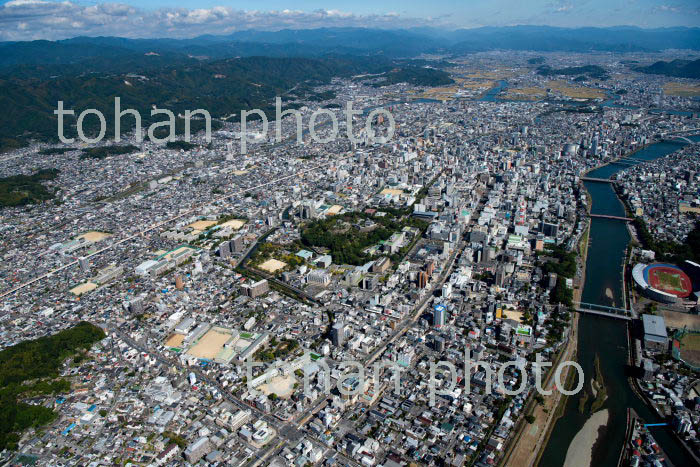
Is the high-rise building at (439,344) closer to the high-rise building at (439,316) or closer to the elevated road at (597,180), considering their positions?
the high-rise building at (439,316)

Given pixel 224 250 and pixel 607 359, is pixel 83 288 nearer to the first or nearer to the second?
pixel 224 250

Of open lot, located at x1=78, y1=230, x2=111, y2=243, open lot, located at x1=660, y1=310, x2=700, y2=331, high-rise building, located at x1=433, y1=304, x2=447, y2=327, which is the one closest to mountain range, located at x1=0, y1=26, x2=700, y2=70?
open lot, located at x1=78, y1=230, x2=111, y2=243

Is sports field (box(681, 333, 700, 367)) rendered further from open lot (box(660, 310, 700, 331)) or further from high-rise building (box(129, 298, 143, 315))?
high-rise building (box(129, 298, 143, 315))

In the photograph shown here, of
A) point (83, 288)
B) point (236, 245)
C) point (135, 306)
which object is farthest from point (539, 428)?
point (83, 288)

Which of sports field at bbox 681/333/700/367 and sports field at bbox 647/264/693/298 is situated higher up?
sports field at bbox 647/264/693/298

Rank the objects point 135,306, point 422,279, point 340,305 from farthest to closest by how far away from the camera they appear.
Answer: point 422,279 < point 340,305 < point 135,306

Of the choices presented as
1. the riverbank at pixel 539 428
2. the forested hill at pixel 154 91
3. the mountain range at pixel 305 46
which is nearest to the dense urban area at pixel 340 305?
the riverbank at pixel 539 428
